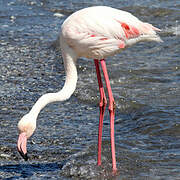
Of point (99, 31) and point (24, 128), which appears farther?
point (99, 31)

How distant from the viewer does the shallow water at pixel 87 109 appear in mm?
6047

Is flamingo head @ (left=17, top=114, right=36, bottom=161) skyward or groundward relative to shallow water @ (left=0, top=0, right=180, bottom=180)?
skyward

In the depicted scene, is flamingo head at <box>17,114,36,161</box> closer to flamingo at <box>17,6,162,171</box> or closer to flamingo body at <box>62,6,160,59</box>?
flamingo at <box>17,6,162,171</box>

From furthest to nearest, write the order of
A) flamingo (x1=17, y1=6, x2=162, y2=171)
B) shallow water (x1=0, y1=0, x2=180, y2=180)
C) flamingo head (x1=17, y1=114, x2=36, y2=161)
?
shallow water (x1=0, y1=0, x2=180, y2=180), flamingo (x1=17, y1=6, x2=162, y2=171), flamingo head (x1=17, y1=114, x2=36, y2=161)

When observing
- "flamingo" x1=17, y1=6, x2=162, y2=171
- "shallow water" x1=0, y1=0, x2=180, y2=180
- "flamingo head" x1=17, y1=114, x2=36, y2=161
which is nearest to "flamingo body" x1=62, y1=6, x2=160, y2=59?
"flamingo" x1=17, y1=6, x2=162, y2=171

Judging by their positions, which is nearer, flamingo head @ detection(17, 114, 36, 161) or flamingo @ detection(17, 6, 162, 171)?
flamingo head @ detection(17, 114, 36, 161)

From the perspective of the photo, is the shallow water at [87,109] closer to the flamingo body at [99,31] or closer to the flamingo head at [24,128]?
the flamingo head at [24,128]

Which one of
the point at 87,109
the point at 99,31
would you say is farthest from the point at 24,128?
the point at 87,109

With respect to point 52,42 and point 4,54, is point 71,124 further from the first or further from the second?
point 52,42

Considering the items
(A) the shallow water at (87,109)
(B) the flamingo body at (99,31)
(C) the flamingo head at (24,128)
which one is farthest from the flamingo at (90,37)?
(A) the shallow water at (87,109)

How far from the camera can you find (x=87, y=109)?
7.83 metres

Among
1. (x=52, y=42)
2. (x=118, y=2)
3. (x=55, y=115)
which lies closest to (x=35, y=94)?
(x=55, y=115)

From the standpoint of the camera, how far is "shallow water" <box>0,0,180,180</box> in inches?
238

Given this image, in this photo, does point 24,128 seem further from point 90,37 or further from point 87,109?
point 87,109
